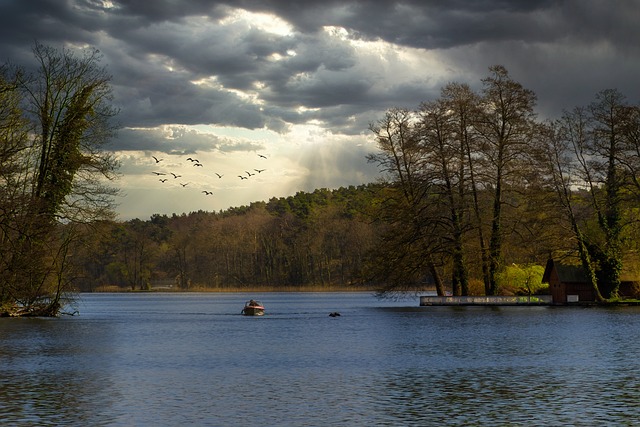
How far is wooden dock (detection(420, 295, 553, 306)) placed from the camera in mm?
86062

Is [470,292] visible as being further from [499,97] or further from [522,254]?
[499,97]

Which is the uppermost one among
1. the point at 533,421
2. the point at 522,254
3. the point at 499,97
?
the point at 499,97

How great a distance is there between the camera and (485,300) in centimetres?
8594

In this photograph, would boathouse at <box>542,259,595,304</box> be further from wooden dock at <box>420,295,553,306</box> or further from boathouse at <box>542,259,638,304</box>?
wooden dock at <box>420,295,553,306</box>

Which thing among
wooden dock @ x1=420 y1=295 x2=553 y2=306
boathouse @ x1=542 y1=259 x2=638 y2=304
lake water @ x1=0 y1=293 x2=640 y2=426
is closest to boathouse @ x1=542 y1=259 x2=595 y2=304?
boathouse @ x1=542 y1=259 x2=638 y2=304

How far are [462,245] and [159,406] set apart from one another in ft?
196

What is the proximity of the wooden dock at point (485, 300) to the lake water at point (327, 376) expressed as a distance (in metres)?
25.2

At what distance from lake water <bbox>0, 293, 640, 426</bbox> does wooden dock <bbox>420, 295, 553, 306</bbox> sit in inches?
993

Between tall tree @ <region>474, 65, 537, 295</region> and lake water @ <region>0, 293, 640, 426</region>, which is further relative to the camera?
tall tree @ <region>474, 65, 537, 295</region>

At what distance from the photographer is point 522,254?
83062 millimetres

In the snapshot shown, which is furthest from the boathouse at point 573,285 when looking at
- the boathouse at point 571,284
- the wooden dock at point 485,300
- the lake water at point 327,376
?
the lake water at point 327,376

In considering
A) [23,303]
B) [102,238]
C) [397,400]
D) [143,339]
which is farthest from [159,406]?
[23,303]

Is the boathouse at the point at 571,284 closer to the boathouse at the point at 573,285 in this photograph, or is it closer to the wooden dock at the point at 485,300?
the boathouse at the point at 573,285

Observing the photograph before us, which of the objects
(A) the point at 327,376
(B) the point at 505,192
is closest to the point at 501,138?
(B) the point at 505,192
